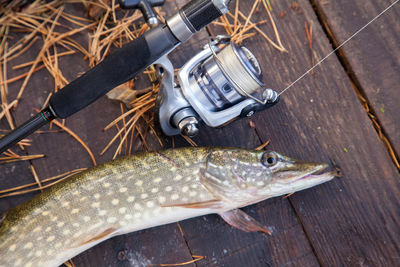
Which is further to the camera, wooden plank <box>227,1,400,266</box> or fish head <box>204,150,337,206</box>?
wooden plank <box>227,1,400,266</box>

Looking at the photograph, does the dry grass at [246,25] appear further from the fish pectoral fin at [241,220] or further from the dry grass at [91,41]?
the fish pectoral fin at [241,220]

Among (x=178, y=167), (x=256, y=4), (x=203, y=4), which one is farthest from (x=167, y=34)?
(x=256, y=4)

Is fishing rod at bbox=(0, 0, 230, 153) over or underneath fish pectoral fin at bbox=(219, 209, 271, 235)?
over

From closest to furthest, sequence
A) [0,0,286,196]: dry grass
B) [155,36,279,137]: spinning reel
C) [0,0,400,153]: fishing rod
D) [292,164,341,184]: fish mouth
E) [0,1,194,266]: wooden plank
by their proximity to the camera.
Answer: [0,0,400,153]: fishing rod, [155,36,279,137]: spinning reel, [292,164,341,184]: fish mouth, [0,1,194,266]: wooden plank, [0,0,286,196]: dry grass

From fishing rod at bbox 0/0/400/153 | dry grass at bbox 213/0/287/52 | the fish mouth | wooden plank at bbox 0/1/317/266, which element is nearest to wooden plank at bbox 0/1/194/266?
wooden plank at bbox 0/1/317/266

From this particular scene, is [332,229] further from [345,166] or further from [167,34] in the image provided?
[167,34]

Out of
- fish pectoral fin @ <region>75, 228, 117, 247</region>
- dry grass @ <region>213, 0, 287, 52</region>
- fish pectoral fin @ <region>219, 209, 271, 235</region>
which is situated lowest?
fish pectoral fin @ <region>219, 209, 271, 235</region>

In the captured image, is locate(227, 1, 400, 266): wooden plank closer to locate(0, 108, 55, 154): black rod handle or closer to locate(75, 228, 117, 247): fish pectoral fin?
locate(75, 228, 117, 247): fish pectoral fin
